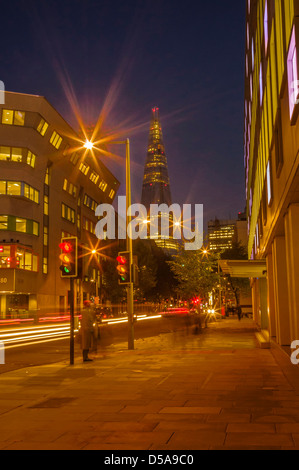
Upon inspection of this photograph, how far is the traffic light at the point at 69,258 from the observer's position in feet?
47.6

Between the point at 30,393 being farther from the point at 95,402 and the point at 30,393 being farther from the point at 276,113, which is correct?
the point at 276,113

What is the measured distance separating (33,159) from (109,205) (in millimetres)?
31842

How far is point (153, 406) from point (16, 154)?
1837 inches

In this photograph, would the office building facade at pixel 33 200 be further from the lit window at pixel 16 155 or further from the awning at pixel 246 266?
the awning at pixel 246 266

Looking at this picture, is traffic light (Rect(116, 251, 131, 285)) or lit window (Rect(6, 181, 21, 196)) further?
lit window (Rect(6, 181, 21, 196))

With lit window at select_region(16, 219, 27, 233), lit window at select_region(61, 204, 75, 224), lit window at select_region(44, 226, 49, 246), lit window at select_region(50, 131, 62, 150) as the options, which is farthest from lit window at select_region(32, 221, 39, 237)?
lit window at select_region(50, 131, 62, 150)

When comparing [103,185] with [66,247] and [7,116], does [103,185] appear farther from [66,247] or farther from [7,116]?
[66,247]

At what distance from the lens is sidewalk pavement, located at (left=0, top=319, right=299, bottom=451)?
6008mm

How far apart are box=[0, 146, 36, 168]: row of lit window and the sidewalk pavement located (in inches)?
1582

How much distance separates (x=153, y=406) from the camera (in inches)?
318

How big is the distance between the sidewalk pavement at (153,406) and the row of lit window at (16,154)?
4019 centimetres

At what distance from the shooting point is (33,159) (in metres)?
53.4

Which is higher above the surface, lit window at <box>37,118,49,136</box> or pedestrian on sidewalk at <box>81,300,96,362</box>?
lit window at <box>37,118,49,136</box>

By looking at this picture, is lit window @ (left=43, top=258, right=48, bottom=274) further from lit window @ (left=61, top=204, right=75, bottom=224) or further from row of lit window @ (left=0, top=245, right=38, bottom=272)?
lit window @ (left=61, top=204, right=75, bottom=224)
